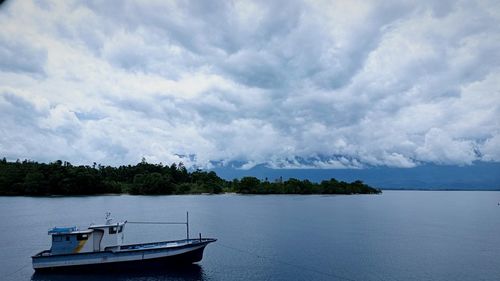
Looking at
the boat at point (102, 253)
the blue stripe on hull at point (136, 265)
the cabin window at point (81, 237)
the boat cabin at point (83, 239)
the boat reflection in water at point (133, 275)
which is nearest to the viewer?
the boat reflection in water at point (133, 275)

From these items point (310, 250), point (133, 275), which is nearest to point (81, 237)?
point (133, 275)

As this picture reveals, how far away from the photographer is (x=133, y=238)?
238 feet

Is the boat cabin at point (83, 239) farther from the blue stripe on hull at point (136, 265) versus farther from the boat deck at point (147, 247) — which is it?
the blue stripe on hull at point (136, 265)

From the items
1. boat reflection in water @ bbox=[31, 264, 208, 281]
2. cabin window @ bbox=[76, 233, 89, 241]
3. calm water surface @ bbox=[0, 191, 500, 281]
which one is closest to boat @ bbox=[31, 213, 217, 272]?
cabin window @ bbox=[76, 233, 89, 241]

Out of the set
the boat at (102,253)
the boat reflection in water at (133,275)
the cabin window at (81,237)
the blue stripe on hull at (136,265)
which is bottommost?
the boat reflection in water at (133,275)

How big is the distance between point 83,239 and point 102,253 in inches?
131

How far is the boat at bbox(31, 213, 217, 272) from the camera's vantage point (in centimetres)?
4872

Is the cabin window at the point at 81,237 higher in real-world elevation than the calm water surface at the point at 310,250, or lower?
higher

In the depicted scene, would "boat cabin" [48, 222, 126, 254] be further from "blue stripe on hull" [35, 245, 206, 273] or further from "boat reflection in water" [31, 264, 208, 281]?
"boat reflection in water" [31, 264, 208, 281]

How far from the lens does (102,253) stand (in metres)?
48.9

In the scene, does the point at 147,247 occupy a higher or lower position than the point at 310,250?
higher

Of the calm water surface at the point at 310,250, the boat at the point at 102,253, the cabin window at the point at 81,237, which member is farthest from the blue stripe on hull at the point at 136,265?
the cabin window at the point at 81,237

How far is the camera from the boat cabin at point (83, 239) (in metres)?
49.5

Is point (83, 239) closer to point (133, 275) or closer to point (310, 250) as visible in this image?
point (133, 275)
